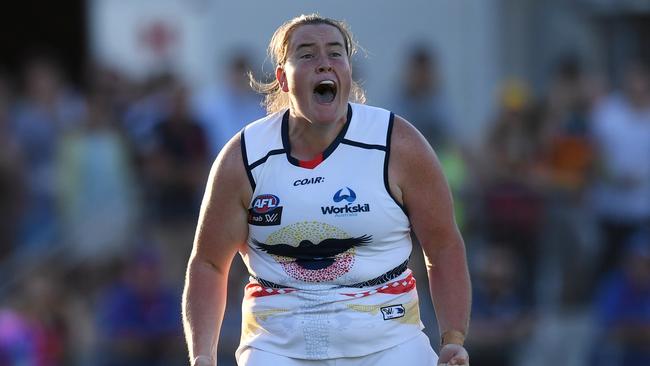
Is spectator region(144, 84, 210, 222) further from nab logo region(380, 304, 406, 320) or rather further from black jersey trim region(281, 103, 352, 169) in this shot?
nab logo region(380, 304, 406, 320)

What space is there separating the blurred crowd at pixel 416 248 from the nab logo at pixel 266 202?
5479mm

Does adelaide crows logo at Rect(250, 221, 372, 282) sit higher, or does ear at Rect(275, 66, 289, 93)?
ear at Rect(275, 66, 289, 93)

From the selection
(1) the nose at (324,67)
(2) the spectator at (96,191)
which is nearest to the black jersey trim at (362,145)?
(1) the nose at (324,67)

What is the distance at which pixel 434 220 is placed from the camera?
17.3 ft

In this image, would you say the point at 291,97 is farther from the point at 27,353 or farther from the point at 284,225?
the point at 27,353

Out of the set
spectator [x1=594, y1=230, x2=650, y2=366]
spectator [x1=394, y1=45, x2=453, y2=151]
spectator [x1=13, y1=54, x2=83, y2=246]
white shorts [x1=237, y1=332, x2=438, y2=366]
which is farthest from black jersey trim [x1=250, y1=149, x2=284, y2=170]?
spectator [x1=13, y1=54, x2=83, y2=246]

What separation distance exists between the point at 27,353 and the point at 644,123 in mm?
5027

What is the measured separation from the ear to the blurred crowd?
5393mm

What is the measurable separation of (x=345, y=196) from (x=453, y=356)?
696mm

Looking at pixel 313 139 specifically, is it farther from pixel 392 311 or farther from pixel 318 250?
pixel 392 311

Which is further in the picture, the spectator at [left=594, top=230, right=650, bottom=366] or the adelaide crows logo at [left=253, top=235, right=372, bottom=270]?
the spectator at [left=594, top=230, right=650, bottom=366]

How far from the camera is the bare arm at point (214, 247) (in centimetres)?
526

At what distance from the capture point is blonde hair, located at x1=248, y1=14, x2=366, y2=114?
5.32 m

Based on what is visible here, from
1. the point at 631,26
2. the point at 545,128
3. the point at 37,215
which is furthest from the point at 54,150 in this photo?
the point at 631,26
